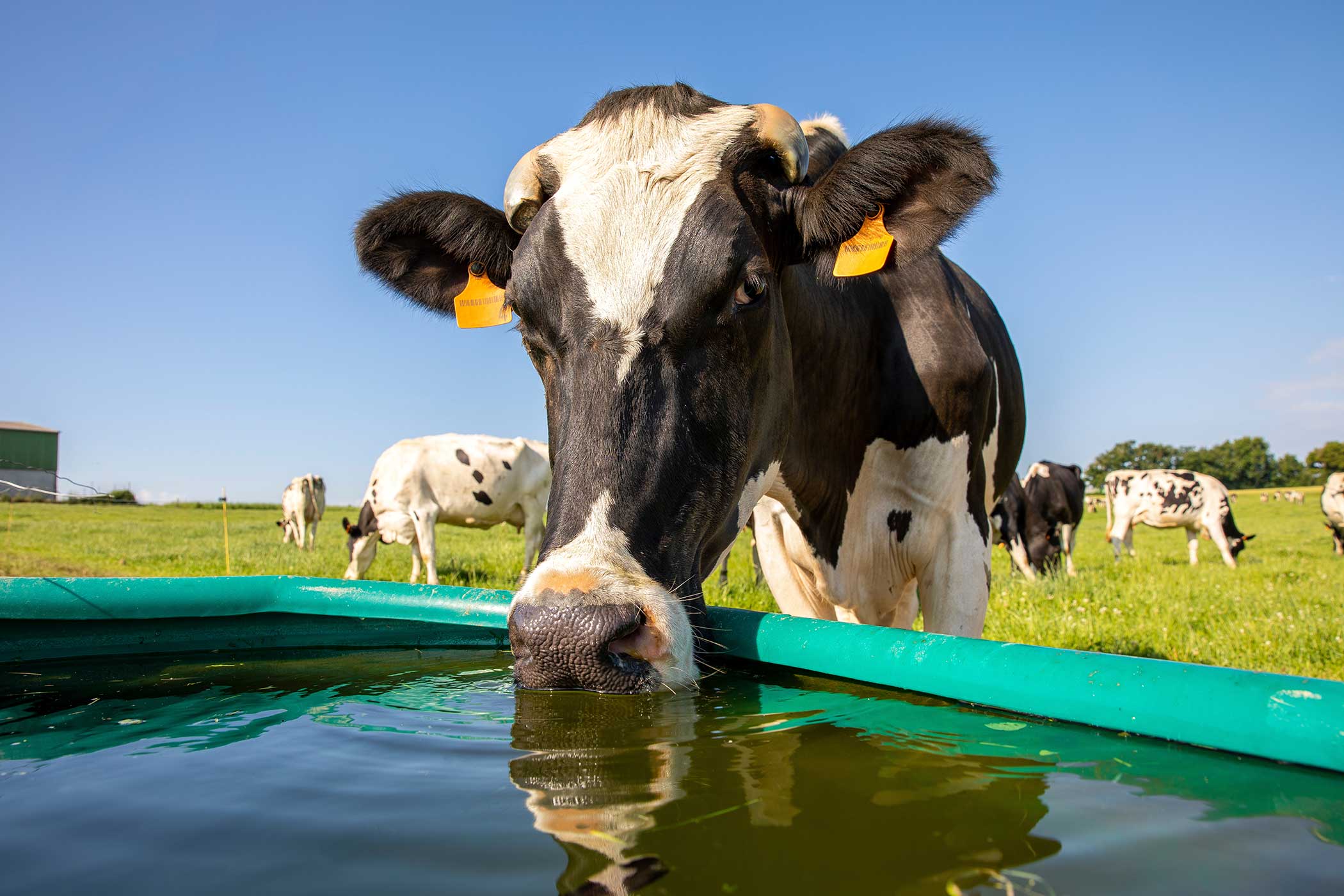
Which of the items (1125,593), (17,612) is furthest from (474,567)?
(17,612)

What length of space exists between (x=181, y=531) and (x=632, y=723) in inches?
1151

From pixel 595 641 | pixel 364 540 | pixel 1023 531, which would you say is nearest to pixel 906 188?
pixel 595 641

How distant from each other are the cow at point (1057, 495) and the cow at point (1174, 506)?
2449 mm

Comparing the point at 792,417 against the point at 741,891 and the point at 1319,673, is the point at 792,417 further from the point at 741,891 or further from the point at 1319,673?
the point at 1319,673

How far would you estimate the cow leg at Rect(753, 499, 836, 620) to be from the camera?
395cm

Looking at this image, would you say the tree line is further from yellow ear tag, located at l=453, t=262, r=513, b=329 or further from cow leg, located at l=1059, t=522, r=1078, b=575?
yellow ear tag, located at l=453, t=262, r=513, b=329

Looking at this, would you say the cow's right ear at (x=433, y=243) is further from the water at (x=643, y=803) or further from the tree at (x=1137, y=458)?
the tree at (x=1137, y=458)

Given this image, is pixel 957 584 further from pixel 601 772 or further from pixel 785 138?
pixel 601 772

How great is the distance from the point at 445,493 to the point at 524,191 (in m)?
13.1

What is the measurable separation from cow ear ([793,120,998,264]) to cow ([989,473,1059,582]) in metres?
13.4

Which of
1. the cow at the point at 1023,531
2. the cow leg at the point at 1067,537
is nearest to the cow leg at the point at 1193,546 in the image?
the cow leg at the point at 1067,537

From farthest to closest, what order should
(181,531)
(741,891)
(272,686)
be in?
1. (181,531)
2. (272,686)
3. (741,891)

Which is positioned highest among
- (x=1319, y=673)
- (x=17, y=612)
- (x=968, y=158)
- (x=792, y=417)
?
(x=968, y=158)

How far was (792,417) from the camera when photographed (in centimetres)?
315
